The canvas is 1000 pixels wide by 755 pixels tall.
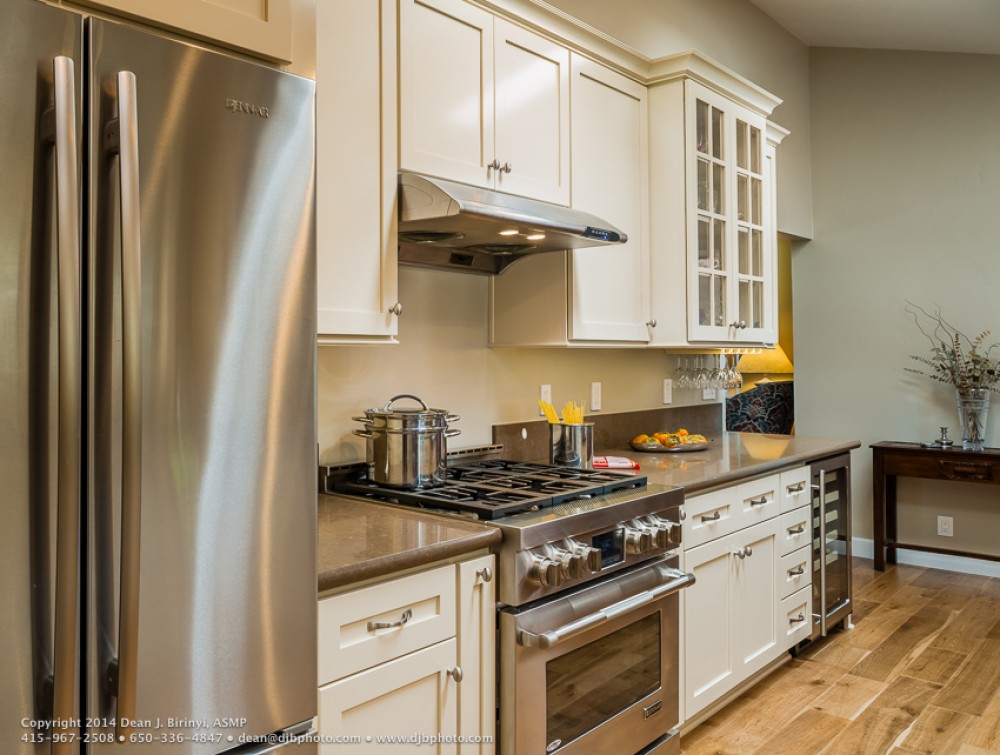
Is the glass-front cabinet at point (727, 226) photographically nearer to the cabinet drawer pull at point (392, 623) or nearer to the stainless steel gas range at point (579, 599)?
the stainless steel gas range at point (579, 599)

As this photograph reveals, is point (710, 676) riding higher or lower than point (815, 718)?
higher

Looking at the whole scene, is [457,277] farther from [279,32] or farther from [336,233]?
[279,32]

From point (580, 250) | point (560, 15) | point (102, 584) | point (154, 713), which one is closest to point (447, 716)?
point (154, 713)

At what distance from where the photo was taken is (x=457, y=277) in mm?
2773

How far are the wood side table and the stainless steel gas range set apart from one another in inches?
114

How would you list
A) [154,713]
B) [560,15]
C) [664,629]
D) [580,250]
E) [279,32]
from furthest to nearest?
[580,250]
[560,15]
[664,629]
[279,32]
[154,713]

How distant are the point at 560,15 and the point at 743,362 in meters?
3.30

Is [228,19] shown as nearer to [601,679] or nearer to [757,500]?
[601,679]

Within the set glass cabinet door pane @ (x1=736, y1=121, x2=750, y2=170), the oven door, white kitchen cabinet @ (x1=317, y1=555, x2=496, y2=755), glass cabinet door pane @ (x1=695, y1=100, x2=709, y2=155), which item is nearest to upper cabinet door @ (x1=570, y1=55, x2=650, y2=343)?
glass cabinet door pane @ (x1=695, y1=100, x2=709, y2=155)

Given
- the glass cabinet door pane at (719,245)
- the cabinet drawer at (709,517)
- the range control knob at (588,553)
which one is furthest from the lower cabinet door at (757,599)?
the glass cabinet door pane at (719,245)

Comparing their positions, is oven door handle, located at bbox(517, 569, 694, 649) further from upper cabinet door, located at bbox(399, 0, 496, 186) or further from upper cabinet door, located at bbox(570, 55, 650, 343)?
upper cabinet door, located at bbox(399, 0, 496, 186)

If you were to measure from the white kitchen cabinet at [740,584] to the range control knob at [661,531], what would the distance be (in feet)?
0.76

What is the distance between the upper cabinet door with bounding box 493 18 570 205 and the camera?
2.46 m

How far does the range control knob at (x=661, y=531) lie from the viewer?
2248 mm
